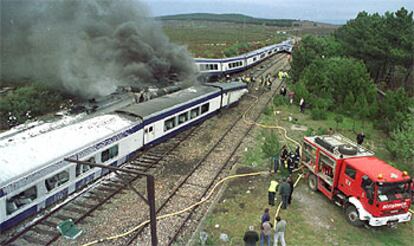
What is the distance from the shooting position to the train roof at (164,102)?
60.7ft

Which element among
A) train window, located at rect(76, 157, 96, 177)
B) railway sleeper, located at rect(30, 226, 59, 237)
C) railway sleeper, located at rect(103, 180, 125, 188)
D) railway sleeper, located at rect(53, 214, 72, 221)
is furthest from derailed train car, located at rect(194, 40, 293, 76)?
railway sleeper, located at rect(30, 226, 59, 237)

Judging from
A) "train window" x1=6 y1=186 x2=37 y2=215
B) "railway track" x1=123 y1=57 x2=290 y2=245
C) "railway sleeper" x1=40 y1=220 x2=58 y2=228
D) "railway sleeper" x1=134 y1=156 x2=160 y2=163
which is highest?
"train window" x1=6 y1=186 x2=37 y2=215

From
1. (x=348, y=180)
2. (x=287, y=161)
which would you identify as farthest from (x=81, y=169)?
(x=348, y=180)

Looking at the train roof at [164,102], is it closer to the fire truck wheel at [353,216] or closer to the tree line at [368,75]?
the tree line at [368,75]

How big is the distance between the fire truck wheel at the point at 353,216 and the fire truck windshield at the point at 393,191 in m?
1.27

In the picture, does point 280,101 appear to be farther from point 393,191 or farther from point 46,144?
point 46,144

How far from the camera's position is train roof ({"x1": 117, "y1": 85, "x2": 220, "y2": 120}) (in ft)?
60.7

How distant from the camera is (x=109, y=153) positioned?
15.8 meters

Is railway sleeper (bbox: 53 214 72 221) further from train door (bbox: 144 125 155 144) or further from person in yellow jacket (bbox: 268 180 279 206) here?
person in yellow jacket (bbox: 268 180 279 206)

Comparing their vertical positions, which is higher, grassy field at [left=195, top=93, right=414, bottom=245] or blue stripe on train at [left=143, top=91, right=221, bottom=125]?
blue stripe on train at [left=143, top=91, right=221, bottom=125]

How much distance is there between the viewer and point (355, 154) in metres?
13.6

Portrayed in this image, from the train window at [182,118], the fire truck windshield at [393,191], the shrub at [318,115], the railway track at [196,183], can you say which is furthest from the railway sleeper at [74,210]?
the shrub at [318,115]

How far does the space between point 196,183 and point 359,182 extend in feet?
22.0

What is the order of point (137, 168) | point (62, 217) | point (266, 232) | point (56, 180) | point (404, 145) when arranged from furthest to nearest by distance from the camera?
1. point (404, 145)
2. point (137, 168)
3. point (56, 180)
4. point (62, 217)
5. point (266, 232)
